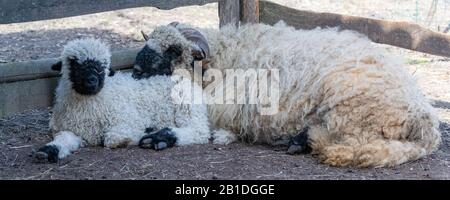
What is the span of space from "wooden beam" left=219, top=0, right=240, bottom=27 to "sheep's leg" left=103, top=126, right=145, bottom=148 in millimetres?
2393

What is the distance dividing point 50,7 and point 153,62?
3.77 ft

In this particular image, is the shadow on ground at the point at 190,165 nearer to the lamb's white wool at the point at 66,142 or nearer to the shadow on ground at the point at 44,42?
the lamb's white wool at the point at 66,142

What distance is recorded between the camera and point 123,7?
7199 millimetres

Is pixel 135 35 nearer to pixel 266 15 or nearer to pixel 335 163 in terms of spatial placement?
pixel 266 15

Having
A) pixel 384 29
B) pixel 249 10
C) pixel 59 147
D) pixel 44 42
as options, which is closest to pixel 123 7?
pixel 249 10

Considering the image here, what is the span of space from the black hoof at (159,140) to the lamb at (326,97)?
626 millimetres

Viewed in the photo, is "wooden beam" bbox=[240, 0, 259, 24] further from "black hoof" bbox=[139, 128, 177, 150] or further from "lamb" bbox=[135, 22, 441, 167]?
"black hoof" bbox=[139, 128, 177, 150]

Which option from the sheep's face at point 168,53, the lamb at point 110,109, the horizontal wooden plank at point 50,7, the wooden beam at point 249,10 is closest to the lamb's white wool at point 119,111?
the lamb at point 110,109

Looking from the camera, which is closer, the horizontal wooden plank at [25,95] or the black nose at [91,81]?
the black nose at [91,81]

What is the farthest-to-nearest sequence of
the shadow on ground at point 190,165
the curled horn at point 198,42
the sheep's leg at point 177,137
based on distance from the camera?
the curled horn at point 198,42 → the sheep's leg at point 177,137 → the shadow on ground at point 190,165

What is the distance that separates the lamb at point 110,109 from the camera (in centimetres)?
600

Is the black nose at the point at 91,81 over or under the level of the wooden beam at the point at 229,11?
under

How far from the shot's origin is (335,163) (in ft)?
18.5

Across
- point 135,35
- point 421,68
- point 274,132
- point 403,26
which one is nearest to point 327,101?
point 274,132
